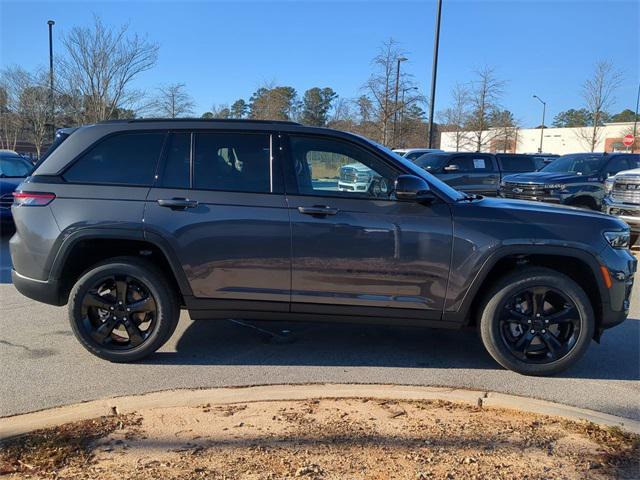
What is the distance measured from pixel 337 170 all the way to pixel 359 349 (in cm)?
162

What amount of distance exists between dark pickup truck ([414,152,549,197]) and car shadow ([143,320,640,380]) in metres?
9.10

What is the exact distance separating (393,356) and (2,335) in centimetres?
365

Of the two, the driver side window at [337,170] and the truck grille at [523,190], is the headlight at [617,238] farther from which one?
the truck grille at [523,190]

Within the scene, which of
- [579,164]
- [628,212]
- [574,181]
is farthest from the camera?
[579,164]

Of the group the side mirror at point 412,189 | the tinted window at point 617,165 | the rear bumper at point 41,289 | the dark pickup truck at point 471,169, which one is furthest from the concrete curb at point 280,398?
the dark pickup truck at point 471,169

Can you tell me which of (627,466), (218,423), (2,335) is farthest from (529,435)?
(2,335)

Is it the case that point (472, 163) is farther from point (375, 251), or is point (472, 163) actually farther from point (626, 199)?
point (375, 251)

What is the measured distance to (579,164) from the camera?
41.8 feet

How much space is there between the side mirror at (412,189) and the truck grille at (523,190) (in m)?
8.52

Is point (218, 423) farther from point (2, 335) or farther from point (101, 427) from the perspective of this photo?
point (2, 335)

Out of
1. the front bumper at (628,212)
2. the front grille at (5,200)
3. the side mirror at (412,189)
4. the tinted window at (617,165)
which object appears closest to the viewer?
the side mirror at (412,189)

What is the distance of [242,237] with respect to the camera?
4129 mm

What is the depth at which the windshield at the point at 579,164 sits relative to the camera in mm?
12409

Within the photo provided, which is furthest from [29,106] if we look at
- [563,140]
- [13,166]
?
[563,140]
